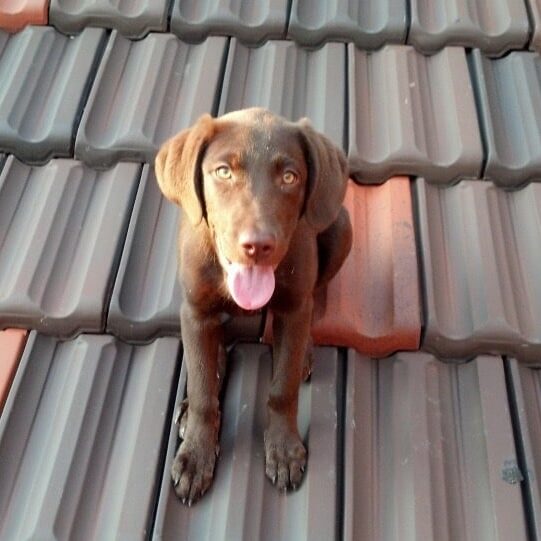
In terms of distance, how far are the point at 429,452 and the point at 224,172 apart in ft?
2.26

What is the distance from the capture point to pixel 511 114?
2064 millimetres

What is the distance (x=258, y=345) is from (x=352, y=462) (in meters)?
0.34

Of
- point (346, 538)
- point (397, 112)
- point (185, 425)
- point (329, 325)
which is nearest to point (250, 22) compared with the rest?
point (397, 112)

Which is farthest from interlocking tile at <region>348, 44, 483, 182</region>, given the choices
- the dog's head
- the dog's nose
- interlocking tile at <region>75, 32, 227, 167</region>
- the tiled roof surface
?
the dog's nose

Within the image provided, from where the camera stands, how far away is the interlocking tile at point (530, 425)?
142cm

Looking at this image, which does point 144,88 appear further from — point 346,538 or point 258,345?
point 346,538

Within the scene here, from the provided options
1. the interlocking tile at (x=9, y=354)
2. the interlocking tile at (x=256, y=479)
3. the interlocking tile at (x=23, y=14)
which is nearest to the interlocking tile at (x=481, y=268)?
the interlocking tile at (x=256, y=479)

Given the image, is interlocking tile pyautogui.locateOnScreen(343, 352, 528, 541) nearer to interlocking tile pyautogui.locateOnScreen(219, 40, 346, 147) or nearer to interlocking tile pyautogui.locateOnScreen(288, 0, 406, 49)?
interlocking tile pyautogui.locateOnScreen(219, 40, 346, 147)

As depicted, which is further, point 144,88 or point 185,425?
point 144,88

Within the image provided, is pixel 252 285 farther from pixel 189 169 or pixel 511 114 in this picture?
pixel 511 114

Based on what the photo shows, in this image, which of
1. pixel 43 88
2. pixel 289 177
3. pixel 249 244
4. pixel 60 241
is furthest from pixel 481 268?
pixel 43 88

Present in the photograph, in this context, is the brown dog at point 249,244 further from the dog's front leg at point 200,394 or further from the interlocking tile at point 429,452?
the interlocking tile at point 429,452

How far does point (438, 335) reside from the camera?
1618 millimetres

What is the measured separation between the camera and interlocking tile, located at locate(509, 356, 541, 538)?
1416mm
